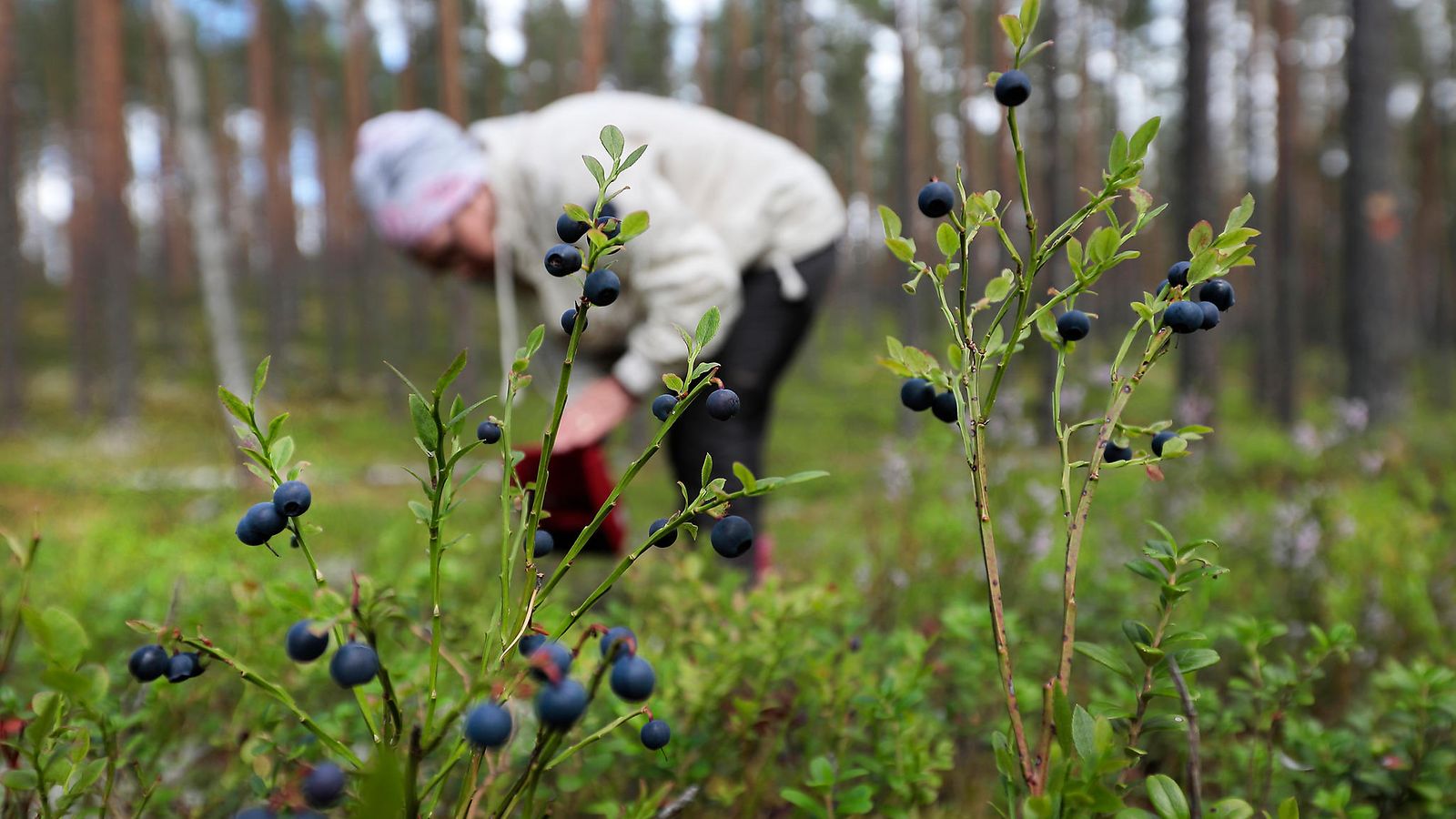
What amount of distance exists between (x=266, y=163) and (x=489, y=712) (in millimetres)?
24770

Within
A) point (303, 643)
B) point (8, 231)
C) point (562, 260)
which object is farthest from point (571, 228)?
point (8, 231)

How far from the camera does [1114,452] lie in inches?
36.3

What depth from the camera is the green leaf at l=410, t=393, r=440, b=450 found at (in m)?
0.69

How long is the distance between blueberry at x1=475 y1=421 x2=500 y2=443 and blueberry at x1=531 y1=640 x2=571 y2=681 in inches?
12.5

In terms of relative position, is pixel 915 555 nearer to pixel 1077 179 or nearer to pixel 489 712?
pixel 489 712

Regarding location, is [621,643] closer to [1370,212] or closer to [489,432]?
[489,432]

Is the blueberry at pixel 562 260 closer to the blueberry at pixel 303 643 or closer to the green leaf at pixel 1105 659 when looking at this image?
the blueberry at pixel 303 643

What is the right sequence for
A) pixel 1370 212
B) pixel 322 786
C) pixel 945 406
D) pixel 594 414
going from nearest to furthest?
pixel 322 786 < pixel 945 406 < pixel 594 414 < pixel 1370 212

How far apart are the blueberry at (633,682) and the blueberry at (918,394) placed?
1.43ft

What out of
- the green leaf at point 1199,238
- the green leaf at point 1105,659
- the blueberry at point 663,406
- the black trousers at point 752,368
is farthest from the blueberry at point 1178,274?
the black trousers at point 752,368

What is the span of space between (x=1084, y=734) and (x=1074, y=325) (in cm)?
37

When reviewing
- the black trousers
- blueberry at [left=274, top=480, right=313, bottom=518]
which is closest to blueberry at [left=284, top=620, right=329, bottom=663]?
blueberry at [left=274, top=480, right=313, bottom=518]

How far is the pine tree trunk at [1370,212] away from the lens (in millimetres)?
8281

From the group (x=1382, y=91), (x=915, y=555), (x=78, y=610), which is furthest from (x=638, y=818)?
(x=1382, y=91)
